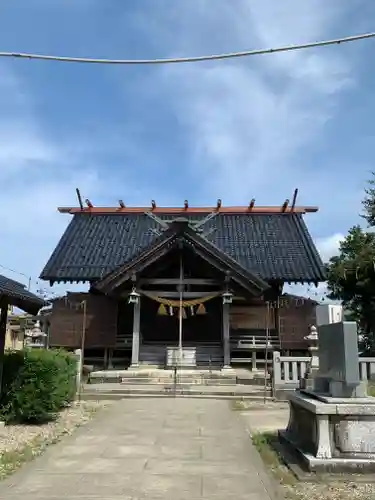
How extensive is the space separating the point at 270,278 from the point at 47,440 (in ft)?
46.9

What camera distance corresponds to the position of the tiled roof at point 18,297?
30.7 feet

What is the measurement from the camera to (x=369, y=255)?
978 inches

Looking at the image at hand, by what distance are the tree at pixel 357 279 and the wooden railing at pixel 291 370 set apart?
37.0ft

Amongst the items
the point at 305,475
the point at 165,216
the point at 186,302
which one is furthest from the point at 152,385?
the point at 165,216

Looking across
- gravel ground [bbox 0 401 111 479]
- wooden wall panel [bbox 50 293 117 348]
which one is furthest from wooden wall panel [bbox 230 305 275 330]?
gravel ground [bbox 0 401 111 479]

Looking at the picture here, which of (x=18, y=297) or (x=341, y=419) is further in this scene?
(x=18, y=297)

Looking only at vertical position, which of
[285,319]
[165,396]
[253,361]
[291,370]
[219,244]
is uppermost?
[219,244]

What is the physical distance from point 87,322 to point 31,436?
11.9 meters

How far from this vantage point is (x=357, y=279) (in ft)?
89.7

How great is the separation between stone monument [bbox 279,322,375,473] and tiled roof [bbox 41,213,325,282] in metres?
14.1

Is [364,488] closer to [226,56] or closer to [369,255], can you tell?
[226,56]

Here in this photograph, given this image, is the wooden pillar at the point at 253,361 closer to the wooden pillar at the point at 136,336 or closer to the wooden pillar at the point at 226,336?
the wooden pillar at the point at 226,336

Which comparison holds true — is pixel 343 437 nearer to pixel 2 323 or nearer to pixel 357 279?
pixel 2 323

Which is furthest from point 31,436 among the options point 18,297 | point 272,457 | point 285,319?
point 285,319
